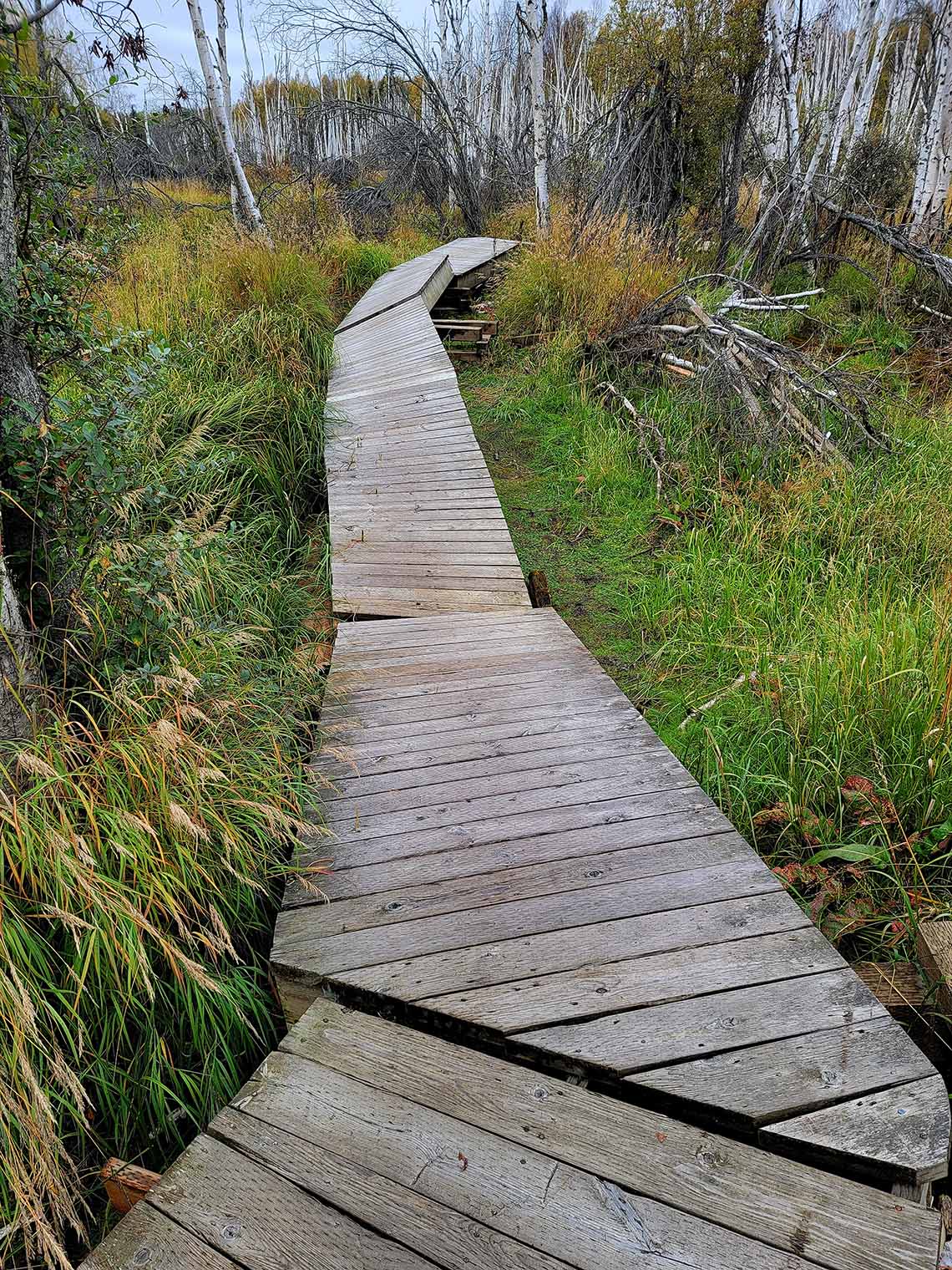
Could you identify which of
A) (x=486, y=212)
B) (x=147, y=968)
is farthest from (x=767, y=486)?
(x=486, y=212)

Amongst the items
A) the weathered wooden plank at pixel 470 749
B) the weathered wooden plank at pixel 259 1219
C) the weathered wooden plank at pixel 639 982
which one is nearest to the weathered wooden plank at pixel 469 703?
the weathered wooden plank at pixel 470 749

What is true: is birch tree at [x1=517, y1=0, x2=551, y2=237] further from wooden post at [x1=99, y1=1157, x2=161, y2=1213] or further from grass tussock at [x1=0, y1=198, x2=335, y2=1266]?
wooden post at [x1=99, y1=1157, x2=161, y2=1213]

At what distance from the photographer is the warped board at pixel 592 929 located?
1.53 metres

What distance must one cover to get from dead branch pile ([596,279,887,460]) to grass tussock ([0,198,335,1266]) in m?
3.34

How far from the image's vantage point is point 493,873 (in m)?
2.08

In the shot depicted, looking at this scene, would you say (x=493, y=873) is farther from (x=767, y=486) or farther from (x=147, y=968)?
(x=767, y=486)

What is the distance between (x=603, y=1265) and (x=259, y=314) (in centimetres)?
654

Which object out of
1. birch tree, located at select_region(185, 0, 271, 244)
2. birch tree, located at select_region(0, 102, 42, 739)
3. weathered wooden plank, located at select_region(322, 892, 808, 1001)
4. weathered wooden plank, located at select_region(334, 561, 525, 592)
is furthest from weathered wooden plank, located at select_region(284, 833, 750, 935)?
birch tree, located at select_region(185, 0, 271, 244)

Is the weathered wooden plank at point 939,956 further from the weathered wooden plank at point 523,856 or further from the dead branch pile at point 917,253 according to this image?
the dead branch pile at point 917,253

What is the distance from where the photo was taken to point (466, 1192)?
137cm

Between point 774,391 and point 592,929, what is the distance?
14.3 ft

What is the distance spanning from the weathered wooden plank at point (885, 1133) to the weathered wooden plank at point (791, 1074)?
2 cm

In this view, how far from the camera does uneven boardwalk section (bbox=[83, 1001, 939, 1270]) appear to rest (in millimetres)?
1277

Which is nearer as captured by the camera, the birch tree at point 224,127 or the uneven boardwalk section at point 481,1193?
the uneven boardwalk section at point 481,1193
